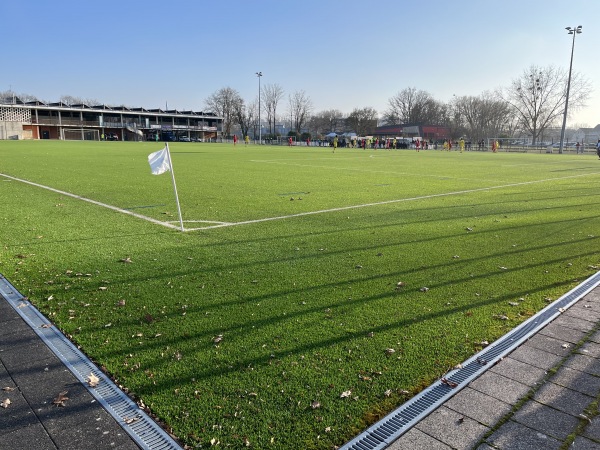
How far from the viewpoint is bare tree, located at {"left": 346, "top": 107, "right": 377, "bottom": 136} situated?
351ft

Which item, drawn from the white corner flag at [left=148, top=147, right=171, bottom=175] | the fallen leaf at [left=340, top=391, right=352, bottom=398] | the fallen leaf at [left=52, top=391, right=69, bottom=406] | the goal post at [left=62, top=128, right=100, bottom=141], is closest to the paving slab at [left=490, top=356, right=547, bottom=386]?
the fallen leaf at [left=340, top=391, right=352, bottom=398]

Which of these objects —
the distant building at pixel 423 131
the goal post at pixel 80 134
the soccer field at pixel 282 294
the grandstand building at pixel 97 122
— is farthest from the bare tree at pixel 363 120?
the soccer field at pixel 282 294

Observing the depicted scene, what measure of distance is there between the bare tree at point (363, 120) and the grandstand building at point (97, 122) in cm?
3653

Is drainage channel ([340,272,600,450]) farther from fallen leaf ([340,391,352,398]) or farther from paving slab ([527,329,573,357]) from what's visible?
fallen leaf ([340,391,352,398])

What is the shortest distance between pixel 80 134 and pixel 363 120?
64.7 metres

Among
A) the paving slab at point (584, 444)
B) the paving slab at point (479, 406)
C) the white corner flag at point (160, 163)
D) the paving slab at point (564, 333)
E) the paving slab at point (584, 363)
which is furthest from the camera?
the white corner flag at point (160, 163)

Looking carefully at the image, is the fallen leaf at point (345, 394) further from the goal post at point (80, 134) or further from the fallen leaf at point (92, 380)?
the goal post at point (80, 134)

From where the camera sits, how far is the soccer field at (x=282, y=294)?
2.97m

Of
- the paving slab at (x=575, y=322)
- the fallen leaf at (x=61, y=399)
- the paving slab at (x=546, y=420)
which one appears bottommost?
the paving slab at (x=546, y=420)

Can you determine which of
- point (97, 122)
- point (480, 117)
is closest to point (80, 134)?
point (97, 122)

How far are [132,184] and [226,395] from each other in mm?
13152

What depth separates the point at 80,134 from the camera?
95000mm

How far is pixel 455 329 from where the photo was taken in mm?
4004

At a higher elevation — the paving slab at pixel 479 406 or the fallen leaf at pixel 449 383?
the fallen leaf at pixel 449 383
